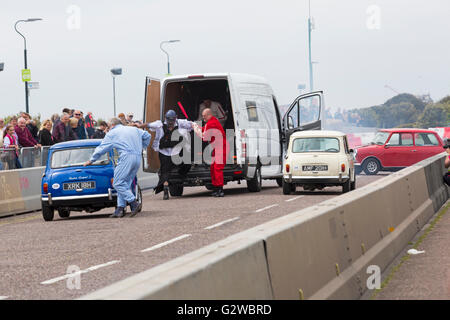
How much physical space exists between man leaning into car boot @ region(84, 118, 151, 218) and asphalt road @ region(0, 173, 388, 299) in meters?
0.36

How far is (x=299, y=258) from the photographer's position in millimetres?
6156

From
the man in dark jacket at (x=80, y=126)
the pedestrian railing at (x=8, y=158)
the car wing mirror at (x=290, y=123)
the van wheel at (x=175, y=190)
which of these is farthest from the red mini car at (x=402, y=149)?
the pedestrian railing at (x=8, y=158)

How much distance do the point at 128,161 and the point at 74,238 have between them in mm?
3372

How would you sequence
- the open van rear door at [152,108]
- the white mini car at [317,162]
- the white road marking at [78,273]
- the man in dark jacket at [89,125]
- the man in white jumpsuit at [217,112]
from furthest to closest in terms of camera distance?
the man in dark jacket at [89,125] → the man in white jumpsuit at [217,112] → the white mini car at [317,162] → the open van rear door at [152,108] → the white road marking at [78,273]

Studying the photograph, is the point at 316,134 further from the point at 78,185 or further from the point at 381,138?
the point at 381,138

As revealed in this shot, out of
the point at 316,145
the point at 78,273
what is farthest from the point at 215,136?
the point at 78,273

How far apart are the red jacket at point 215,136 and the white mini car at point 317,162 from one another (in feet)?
5.27

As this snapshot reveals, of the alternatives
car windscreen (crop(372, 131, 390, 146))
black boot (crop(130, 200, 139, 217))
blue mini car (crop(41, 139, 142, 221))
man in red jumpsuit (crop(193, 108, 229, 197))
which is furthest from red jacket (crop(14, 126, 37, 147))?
car windscreen (crop(372, 131, 390, 146))

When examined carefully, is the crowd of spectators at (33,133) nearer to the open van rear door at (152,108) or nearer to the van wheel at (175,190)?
the open van rear door at (152,108)

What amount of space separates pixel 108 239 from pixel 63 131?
11299 mm

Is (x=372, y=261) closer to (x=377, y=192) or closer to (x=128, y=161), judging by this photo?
(x=377, y=192)

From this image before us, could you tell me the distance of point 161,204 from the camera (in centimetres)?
1978

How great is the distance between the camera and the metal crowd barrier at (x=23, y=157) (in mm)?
20812
